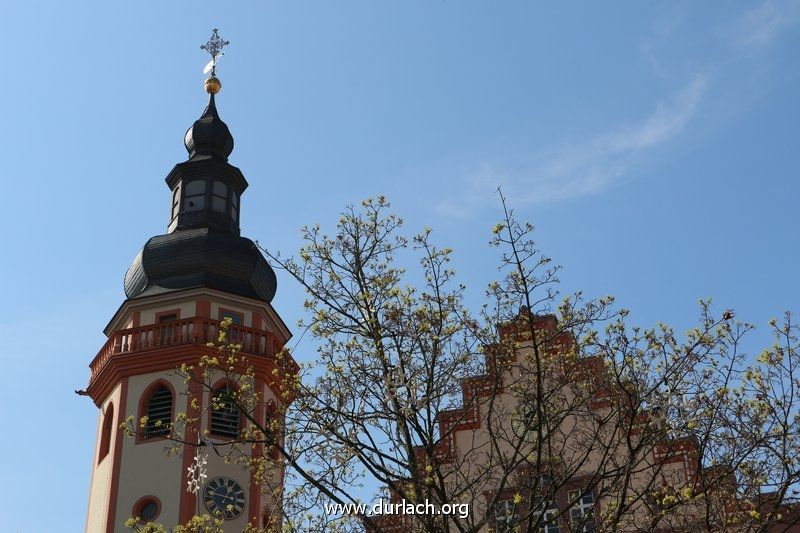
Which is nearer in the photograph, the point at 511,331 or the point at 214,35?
the point at 511,331

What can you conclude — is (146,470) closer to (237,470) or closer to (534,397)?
(237,470)

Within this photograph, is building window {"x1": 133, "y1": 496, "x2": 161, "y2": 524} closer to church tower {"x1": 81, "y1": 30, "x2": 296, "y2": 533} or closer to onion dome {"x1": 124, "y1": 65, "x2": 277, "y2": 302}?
church tower {"x1": 81, "y1": 30, "x2": 296, "y2": 533}

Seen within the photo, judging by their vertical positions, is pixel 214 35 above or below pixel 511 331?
above

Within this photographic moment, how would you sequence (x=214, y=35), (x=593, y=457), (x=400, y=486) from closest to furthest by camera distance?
(x=400, y=486)
(x=593, y=457)
(x=214, y=35)

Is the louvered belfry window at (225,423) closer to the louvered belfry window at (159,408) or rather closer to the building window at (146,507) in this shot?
the louvered belfry window at (159,408)

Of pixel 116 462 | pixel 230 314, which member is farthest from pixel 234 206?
pixel 116 462

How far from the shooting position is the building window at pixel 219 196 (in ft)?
104

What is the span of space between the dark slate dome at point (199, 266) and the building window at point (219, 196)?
1821 mm

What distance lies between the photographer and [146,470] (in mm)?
24719

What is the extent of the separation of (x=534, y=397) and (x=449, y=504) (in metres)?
1.45

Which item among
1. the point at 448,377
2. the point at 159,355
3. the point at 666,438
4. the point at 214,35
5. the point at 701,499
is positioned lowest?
the point at 701,499

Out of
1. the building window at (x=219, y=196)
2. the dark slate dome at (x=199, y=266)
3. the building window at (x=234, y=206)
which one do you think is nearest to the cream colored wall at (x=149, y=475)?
the dark slate dome at (x=199, y=266)

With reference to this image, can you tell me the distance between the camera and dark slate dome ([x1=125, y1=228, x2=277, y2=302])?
2833cm

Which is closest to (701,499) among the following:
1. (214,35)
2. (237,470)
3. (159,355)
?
(237,470)
